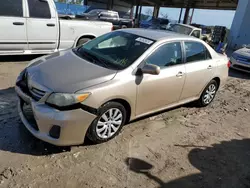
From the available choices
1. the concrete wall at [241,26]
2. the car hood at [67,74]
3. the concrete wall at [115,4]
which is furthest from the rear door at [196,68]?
the concrete wall at [115,4]

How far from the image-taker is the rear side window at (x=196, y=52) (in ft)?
14.4

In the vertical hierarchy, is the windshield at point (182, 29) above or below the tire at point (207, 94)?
above

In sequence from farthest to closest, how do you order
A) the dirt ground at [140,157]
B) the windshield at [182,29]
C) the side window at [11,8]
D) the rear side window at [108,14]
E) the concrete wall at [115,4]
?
the concrete wall at [115,4]
the rear side window at [108,14]
the windshield at [182,29]
the side window at [11,8]
the dirt ground at [140,157]

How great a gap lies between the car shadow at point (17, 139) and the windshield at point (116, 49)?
1.41 m

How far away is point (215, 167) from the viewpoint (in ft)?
10.9

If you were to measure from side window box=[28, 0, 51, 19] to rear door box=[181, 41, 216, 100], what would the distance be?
418 centimetres

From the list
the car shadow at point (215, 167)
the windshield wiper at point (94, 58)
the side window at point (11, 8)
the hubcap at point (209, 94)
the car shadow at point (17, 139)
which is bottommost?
the car shadow at point (215, 167)

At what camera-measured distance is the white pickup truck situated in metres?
6.05

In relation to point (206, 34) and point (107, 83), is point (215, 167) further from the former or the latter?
point (206, 34)

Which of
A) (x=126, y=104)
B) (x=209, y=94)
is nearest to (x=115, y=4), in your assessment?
(x=209, y=94)

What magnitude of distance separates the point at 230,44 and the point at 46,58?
1721 cm

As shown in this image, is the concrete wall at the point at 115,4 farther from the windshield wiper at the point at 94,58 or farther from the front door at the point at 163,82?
the front door at the point at 163,82

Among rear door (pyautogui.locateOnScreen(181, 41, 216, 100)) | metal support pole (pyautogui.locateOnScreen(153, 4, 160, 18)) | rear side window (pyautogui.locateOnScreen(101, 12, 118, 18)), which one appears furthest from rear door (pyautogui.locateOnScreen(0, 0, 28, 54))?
metal support pole (pyautogui.locateOnScreen(153, 4, 160, 18))

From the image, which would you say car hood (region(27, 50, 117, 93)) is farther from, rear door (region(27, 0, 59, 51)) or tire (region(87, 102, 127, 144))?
rear door (region(27, 0, 59, 51))
